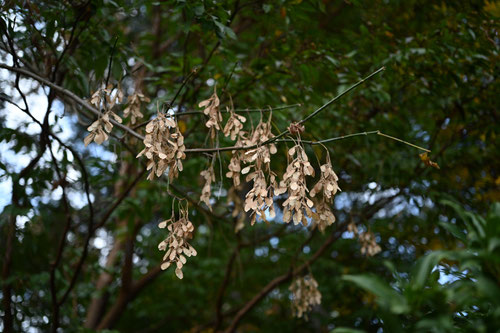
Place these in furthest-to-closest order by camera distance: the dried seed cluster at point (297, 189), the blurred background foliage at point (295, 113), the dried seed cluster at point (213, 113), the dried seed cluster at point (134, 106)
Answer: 1. the blurred background foliage at point (295, 113)
2. the dried seed cluster at point (134, 106)
3. the dried seed cluster at point (213, 113)
4. the dried seed cluster at point (297, 189)

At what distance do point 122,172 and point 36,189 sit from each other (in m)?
1.44

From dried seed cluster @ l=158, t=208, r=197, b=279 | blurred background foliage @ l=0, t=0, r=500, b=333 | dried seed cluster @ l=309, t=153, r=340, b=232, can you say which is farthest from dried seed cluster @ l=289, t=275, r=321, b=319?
dried seed cluster @ l=158, t=208, r=197, b=279

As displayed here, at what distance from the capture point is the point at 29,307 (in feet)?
9.55

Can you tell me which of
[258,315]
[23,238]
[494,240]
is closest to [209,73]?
[23,238]

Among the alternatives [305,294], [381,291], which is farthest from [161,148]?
[305,294]

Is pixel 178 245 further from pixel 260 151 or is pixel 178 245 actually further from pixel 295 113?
pixel 295 113

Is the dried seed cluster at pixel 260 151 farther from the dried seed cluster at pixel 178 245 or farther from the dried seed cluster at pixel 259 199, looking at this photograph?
the dried seed cluster at pixel 178 245

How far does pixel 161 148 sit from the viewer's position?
1.49m

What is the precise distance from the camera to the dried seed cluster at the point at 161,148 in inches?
57.1

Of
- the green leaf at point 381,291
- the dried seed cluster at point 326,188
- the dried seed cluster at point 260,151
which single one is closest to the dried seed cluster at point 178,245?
the dried seed cluster at point 260,151

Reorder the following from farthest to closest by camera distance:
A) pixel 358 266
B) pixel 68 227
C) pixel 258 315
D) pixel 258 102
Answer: pixel 258 315, pixel 358 266, pixel 258 102, pixel 68 227

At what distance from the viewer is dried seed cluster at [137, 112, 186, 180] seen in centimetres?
145

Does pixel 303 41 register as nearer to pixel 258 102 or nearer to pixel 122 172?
pixel 258 102

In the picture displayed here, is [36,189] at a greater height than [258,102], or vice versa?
[258,102]
